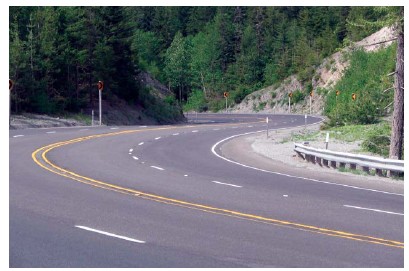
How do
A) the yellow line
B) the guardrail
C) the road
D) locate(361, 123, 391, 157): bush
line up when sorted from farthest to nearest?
1. locate(361, 123, 391, 157): bush
2. the guardrail
3. the yellow line
4. the road

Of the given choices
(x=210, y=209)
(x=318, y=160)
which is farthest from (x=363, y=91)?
(x=210, y=209)

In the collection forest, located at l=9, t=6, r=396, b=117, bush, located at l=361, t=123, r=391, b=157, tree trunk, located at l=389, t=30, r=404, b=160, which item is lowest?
bush, located at l=361, t=123, r=391, b=157

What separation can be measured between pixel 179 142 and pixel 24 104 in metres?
21.4

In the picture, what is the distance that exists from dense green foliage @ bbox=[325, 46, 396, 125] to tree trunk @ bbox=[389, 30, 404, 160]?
1914cm

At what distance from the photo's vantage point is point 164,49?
128500mm

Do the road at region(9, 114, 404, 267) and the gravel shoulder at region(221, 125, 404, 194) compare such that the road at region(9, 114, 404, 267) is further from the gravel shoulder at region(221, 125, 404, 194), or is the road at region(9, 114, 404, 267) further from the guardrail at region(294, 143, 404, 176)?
the guardrail at region(294, 143, 404, 176)

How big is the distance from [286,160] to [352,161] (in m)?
4.77

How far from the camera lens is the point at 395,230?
13609mm

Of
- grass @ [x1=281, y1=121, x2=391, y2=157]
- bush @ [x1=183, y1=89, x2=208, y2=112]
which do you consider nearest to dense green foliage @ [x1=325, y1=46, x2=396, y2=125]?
grass @ [x1=281, y1=121, x2=391, y2=157]

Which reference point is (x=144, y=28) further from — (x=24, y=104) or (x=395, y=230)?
(x=395, y=230)

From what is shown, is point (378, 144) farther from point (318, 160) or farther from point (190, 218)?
point (190, 218)

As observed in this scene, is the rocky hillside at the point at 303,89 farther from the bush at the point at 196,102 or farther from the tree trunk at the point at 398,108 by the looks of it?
the tree trunk at the point at 398,108

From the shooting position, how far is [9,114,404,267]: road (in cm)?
1100

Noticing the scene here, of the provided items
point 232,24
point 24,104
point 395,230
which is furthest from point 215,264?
point 232,24
